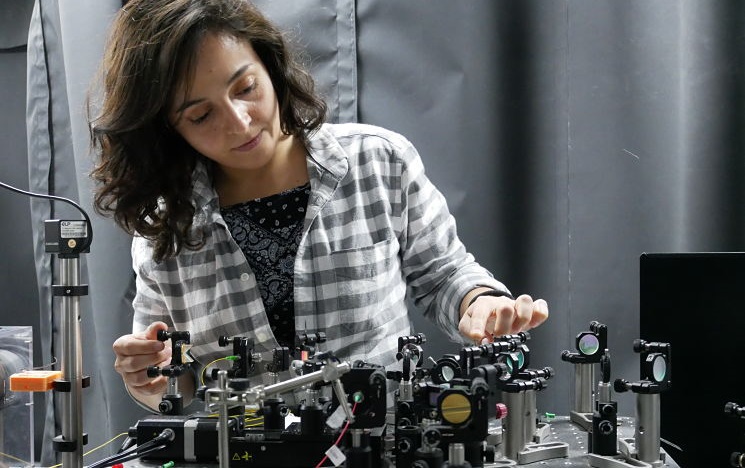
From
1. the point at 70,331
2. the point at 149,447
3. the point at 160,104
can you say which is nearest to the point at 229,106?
the point at 160,104

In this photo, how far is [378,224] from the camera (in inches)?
70.0

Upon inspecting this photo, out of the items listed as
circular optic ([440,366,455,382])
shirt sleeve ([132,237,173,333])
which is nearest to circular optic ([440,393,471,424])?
circular optic ([440,366,455,382])

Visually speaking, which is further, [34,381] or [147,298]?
[147,298]

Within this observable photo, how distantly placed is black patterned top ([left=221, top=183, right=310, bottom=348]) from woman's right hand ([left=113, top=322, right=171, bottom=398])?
0.29 meters

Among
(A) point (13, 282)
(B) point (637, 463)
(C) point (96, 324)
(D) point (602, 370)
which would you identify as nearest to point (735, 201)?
(D) point (602, 370)

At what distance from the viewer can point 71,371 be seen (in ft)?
4.20

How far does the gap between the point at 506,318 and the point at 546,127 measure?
895 mm

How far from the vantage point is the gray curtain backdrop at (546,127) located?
2.07 m

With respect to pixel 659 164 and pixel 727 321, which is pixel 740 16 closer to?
pixel 659 164

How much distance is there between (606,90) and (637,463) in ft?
3.84

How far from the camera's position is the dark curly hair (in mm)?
1539

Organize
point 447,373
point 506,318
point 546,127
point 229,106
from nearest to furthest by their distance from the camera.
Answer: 1. point 447,373
2. point 506,318
3. point 229,106
4. point 546,127

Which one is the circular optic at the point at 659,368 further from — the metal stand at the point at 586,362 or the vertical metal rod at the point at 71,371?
the vertical metal rod at the point at 71,371

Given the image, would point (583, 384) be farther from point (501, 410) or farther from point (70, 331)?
point (70, 331)
